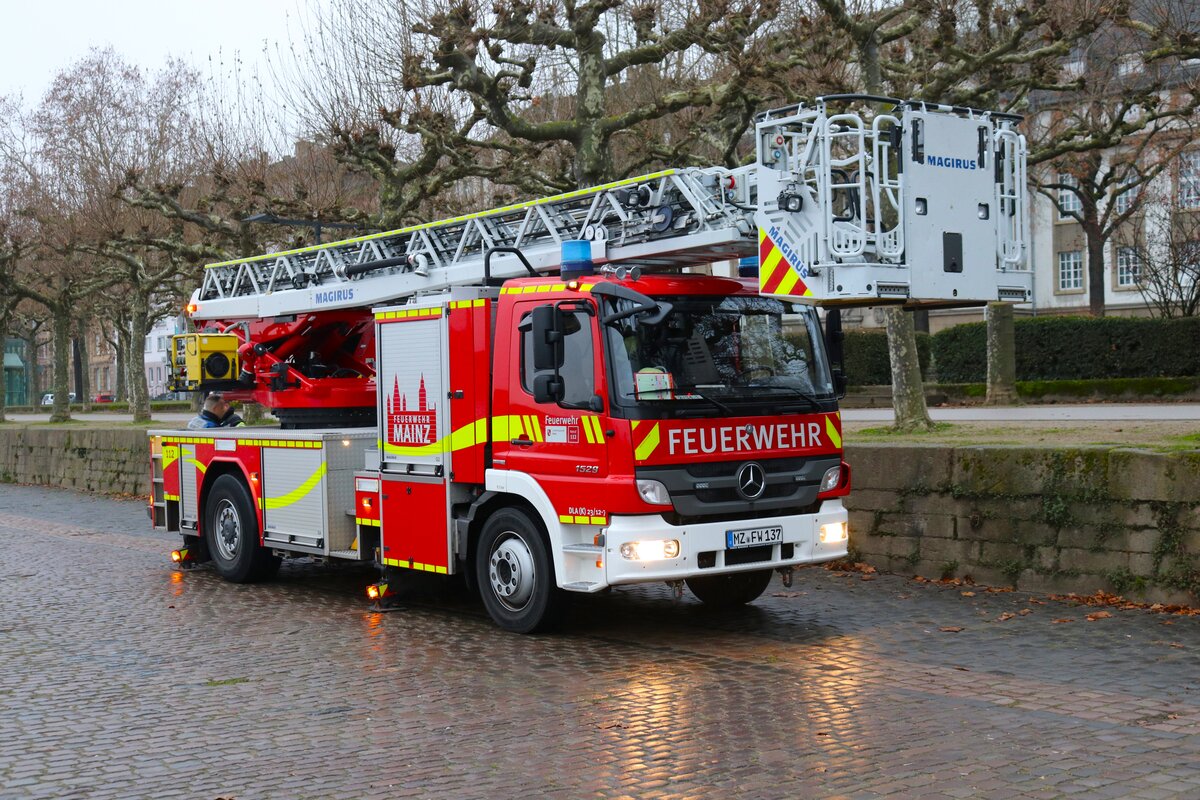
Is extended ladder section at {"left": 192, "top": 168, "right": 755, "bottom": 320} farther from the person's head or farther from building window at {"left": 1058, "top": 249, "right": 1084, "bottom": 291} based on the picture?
building window at {"left": 1058, "top": 249, "right": 1084, "bottom": 291}

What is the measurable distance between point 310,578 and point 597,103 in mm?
7324

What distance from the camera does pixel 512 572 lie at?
9641mm

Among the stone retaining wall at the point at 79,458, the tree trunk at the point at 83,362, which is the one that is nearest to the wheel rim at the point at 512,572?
the stone retaining wall at the point at 79,458

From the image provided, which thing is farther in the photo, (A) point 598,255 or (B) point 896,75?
(B) point 896,75

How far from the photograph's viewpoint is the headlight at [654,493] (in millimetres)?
8789

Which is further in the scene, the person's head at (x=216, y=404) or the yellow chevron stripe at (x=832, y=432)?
the person's head at (x=216, y=404)

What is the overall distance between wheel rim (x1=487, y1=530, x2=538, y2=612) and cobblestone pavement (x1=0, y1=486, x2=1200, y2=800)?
1.04ft

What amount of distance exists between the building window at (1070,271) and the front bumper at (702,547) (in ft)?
163

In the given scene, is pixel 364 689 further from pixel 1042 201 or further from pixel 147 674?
pixel 1042 201

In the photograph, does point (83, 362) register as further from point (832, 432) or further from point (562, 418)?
point (832, 432)

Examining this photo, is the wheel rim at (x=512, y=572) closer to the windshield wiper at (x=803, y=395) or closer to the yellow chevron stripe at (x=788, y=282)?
the windshield wiper at (x=803, y=395)

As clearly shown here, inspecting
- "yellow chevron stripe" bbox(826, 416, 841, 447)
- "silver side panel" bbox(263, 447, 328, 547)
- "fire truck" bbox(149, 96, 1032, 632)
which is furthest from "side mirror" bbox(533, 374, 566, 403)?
"silver side panel" bbox(263, 447, 328, 547)

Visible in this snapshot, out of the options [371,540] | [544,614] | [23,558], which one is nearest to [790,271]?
[544,614]

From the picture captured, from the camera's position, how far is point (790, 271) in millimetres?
8984
